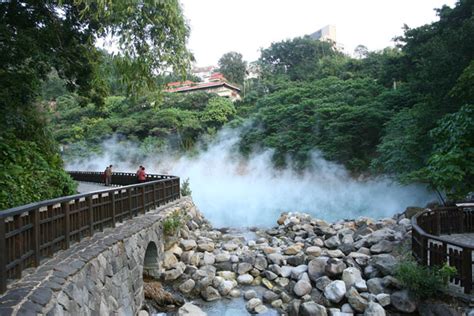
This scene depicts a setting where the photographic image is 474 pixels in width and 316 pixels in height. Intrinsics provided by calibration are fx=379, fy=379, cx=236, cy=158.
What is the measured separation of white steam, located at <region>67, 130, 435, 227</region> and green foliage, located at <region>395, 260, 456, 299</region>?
496 inches

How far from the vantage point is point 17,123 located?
33.4 ft

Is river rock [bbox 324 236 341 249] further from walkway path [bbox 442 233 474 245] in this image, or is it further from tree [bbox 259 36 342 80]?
tree [bbox 259 36 342 80]

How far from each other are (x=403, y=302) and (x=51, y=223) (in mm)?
7650

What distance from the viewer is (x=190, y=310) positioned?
9.52 meters

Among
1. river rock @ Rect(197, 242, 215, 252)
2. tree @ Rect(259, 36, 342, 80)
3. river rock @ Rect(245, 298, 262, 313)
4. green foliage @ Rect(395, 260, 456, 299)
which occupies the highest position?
Result: tree @ Rect(259, 36, 342, 80)

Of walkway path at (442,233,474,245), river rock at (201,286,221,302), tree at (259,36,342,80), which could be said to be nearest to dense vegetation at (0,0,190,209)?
river rock at (201,286,221,302)

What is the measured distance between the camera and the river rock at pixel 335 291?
9.56 meters

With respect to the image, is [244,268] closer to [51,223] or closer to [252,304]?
[252,304]

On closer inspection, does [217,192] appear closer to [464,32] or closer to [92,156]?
[92,156]

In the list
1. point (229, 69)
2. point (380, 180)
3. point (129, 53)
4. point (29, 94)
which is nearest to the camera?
Result: point (129, 53)

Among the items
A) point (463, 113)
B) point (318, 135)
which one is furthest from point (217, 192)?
point (463, 113)

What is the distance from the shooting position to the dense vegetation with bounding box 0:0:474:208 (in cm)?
950

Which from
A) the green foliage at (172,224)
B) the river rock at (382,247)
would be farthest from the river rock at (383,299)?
the green foliage at (172,224)

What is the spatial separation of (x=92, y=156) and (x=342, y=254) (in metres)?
36.2
